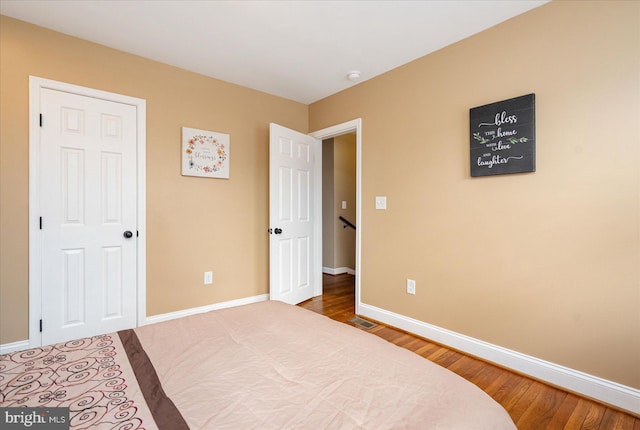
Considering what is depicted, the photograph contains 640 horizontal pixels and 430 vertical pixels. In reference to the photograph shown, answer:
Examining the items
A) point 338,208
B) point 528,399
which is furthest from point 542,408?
point 338,208

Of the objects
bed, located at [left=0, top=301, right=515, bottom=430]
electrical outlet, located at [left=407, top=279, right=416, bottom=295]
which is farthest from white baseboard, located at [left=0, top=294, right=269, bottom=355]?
bed, located at [left=0, top=301, right=515, bottom=430]

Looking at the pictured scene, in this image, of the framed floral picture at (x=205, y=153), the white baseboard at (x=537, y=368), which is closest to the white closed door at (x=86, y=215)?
the framed floral picture at (x=205, y=153)

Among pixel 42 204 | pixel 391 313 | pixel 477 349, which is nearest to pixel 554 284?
pixel 477 349

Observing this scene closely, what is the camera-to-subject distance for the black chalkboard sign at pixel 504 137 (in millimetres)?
1942

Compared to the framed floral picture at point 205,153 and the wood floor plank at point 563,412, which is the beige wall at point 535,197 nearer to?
the wood floor plank at point 563,412

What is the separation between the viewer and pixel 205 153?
299 cm

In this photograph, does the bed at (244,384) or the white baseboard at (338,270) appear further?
the white baseboard at (338,270)

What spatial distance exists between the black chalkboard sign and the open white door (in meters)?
1.88

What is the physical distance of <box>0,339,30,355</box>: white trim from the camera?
2104 millimetres

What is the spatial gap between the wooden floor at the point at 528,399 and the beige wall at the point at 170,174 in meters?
1.88

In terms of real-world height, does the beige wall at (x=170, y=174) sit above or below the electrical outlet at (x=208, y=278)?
above

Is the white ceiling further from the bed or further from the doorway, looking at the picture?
the doorway

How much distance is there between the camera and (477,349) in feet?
7.32

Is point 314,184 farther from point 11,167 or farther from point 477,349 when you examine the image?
point 11,167
